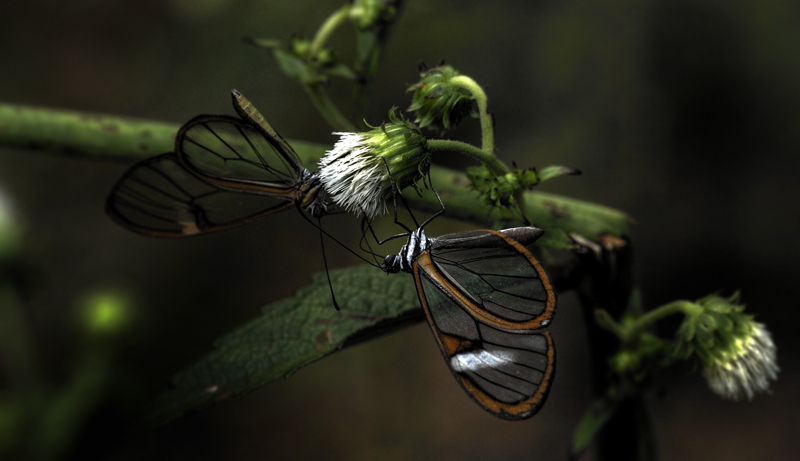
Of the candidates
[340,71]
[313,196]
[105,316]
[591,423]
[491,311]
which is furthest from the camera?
[105,316]

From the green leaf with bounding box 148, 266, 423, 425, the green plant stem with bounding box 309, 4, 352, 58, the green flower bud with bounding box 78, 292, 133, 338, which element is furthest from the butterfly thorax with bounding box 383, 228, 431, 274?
the green flower bud with bounding box 78, 292, 133, 338

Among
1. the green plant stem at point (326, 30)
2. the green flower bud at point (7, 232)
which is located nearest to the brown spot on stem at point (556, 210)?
the green plant stem at point (326, 30)

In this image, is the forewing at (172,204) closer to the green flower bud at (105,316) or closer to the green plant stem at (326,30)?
the green plant stem at (326,30)

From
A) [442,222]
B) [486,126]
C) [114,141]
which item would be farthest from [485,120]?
[442,222]

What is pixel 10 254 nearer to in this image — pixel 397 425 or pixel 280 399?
pixel 280 399

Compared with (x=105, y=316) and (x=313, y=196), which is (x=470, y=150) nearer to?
(x=313, y=196)
